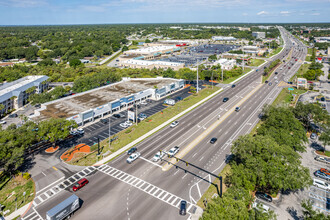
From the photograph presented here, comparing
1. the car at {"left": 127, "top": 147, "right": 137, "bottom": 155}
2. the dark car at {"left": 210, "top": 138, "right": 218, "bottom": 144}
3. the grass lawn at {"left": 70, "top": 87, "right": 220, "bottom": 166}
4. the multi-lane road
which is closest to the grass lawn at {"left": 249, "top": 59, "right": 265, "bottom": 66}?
the grass lawn at {"left": 70, "top": 87, "right": 220, "bottom": 166}

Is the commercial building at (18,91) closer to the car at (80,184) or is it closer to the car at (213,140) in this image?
the car at (80,184)

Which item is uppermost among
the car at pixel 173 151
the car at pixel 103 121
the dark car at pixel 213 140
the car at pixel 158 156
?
the car at pixel 103 121

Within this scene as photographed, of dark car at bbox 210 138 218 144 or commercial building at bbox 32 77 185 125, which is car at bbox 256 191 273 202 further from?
commercial building at bbox 32 77 185 125

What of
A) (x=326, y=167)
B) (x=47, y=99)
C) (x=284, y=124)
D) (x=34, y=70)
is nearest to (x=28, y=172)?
(x=47, y=99)

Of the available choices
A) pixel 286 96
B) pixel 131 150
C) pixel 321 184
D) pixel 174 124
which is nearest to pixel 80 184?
pixel 131 150

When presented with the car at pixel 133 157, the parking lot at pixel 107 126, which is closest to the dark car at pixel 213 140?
the car at pixel 133 157

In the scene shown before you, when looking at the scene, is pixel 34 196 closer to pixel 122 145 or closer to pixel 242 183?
pixel 122 145

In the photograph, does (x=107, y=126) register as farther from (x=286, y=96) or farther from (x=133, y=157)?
(x=286, y=96)
